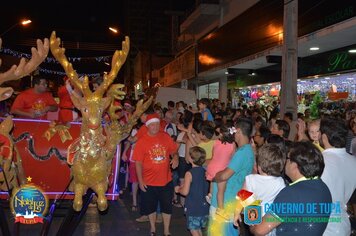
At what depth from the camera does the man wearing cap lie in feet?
20.8

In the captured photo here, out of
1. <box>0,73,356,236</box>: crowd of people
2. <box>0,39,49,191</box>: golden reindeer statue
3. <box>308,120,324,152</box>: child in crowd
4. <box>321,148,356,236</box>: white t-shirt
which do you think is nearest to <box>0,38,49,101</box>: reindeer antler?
<box>0,39,49,191</box>: golden reindeer statue

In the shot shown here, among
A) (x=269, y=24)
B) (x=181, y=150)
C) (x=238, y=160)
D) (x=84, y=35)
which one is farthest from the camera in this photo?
(x=84, y=35)

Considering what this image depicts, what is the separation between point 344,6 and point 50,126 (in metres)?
7.08

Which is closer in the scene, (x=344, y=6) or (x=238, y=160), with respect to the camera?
(x=238, y=160)

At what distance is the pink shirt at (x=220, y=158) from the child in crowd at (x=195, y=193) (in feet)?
0.73

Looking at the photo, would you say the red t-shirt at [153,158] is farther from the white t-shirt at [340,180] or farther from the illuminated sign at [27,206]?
the white t-shirt at [340,180]

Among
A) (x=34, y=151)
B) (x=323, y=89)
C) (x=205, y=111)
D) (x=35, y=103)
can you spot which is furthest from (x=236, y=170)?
(x=323, y=89)

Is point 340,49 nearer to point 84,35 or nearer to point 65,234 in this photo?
point 65,234

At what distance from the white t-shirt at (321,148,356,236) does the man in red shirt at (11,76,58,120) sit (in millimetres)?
3731

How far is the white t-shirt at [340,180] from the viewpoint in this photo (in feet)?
12.3

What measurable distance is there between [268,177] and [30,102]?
12.6 ft

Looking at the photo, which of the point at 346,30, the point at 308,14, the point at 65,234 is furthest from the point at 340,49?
the point at 65,234

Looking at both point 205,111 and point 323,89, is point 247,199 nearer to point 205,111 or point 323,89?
point 205,111

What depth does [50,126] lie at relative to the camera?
5062mm
